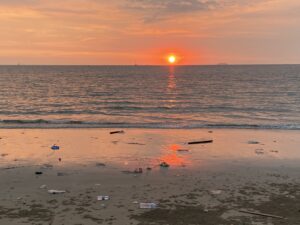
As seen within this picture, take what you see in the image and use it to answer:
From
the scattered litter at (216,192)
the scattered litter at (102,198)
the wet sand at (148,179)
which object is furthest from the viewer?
the scattered litter at (216,192)

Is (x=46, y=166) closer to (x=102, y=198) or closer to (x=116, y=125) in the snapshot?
(x=102, y=198)

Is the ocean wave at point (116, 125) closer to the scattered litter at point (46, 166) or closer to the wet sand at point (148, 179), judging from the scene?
the wet sand at point (148, 179)

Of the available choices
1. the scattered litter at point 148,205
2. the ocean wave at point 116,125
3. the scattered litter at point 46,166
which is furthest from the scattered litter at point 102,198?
the ocean wave at point 116,125

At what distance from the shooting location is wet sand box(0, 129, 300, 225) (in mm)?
10336

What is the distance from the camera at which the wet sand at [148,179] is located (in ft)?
33.9

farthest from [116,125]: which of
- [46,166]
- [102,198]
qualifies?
[102,198]

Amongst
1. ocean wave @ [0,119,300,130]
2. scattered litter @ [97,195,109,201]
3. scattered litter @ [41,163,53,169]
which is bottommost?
ocean wave @ [0,119,300,130]

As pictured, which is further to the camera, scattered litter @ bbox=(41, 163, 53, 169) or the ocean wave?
the ocean wave

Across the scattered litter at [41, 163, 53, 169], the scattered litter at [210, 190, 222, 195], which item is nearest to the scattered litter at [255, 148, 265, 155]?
the scattered litter at [210, 190, 222, 195]

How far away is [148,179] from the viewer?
45.0ft

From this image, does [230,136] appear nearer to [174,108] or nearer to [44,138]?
[44,138]

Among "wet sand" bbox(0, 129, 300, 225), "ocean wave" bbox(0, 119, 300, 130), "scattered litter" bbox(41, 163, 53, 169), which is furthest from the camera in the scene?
"ocean wave" bbox(0, 119, 300, 130)

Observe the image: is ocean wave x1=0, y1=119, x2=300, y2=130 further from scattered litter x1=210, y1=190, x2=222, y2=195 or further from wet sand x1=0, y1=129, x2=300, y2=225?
scattered litter x1=210, y1=190, x2=222, y2=195

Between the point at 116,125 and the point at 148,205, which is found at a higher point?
the point at 148,205
